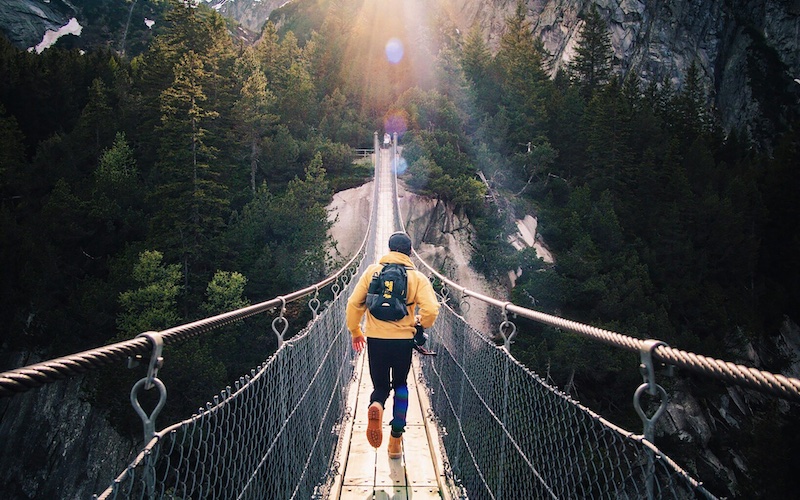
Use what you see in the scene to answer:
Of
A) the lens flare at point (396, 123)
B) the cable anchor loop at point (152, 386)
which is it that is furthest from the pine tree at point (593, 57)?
the cable anchor loop at point (152, 386)

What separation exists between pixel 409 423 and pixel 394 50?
32.9 metres

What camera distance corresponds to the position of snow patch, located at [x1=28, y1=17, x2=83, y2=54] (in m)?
39.7

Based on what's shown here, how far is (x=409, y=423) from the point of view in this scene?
13.0ft

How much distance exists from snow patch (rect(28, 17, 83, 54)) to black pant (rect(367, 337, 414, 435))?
48138 millimetres

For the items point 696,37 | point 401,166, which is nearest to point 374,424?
point 401,166

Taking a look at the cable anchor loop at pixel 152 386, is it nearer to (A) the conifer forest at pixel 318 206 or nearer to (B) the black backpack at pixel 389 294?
(B) the black backpack at pixel 389 294

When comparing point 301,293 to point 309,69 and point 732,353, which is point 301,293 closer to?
point 732,353

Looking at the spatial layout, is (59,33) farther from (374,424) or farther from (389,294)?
(374,424)

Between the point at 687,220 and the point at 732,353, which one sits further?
the point at 687,220

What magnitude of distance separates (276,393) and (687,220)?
934 inches

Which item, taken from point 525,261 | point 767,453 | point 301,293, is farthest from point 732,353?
point 301,293

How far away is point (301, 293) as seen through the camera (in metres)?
3.05

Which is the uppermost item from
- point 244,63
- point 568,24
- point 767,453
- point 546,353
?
point 568,24

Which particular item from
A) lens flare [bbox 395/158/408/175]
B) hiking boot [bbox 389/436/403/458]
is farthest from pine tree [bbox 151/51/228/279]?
hiking boot [bbox 389/436/403/458]
